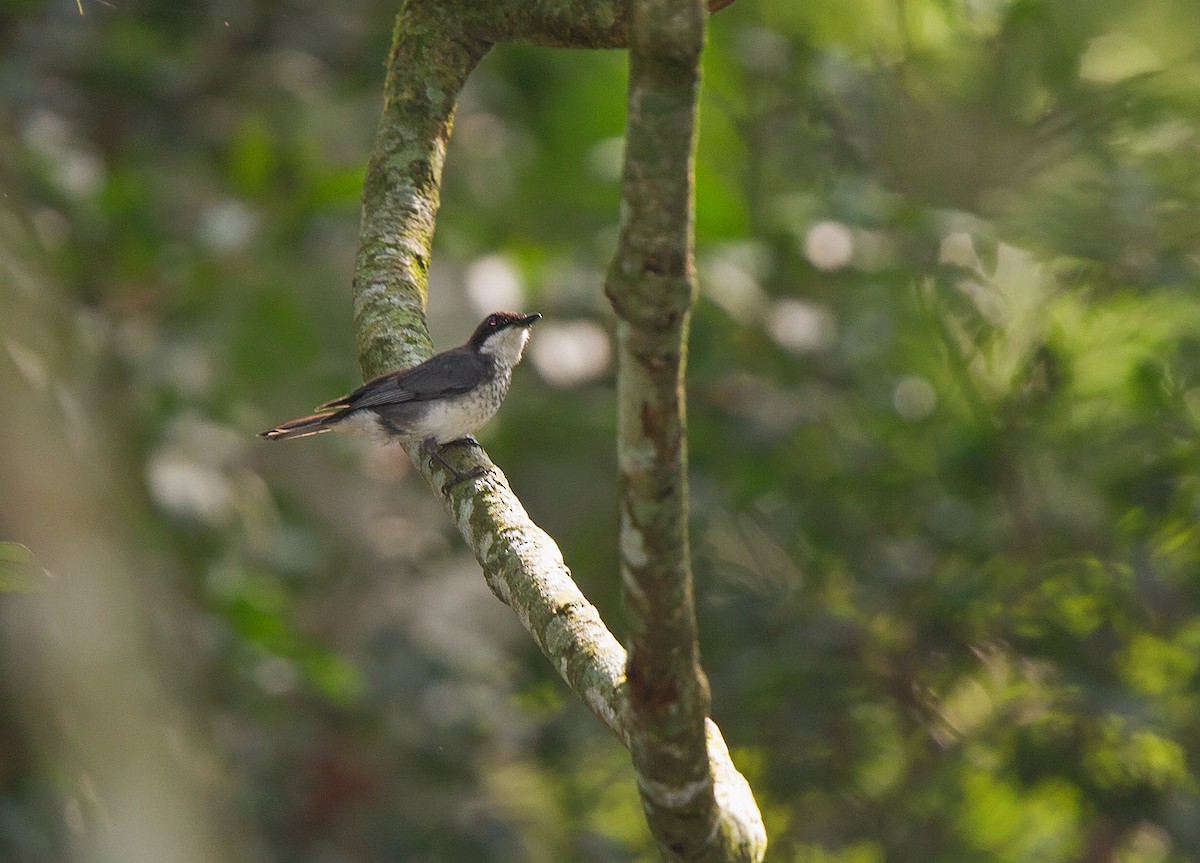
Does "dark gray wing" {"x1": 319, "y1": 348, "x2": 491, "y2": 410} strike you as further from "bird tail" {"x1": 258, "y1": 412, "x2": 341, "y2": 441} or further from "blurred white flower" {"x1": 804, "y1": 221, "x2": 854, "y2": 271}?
"blurred white flower" {"x1": 804, "y1": 221, "x2": 854, "y2": 271}

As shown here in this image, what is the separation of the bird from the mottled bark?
5.4 inches

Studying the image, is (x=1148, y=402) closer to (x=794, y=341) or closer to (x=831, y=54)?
(x=794, y=341)

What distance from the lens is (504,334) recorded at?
16.9 ft

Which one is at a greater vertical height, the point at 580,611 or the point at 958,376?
the point at 580,611

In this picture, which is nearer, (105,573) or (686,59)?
(686,59)

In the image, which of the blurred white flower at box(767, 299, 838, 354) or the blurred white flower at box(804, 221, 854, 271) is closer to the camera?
the blurred white flower at box(804, 221, 854, 271)

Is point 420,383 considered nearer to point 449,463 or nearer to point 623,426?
point 449,463

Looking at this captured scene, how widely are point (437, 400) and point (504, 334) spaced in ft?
3.35

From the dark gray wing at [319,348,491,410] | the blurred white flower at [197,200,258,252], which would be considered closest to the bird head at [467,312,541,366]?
the dark gray wing at [319,348,491,410]

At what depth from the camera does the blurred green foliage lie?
5.20 metres

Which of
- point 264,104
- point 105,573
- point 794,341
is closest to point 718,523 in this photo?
point 794,341

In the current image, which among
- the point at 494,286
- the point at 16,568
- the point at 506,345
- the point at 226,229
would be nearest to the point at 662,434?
the point at 16,568

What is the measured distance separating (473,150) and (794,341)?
2.04 metres

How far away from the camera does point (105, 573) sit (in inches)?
88.5
